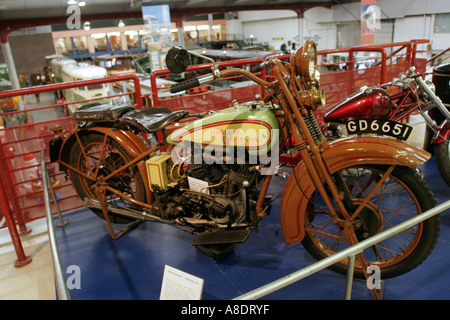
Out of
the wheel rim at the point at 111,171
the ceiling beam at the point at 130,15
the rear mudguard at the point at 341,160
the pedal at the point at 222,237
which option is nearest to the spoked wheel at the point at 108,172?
the wheel rim at the point at 111,171

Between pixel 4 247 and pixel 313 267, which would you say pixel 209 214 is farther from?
pixel 4 247

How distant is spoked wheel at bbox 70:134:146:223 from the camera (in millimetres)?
2869

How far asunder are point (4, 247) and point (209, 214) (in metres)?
1.98

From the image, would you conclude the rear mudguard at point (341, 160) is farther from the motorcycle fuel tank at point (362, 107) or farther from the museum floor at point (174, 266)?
the motorcycle fuel tank at point (362, 107)

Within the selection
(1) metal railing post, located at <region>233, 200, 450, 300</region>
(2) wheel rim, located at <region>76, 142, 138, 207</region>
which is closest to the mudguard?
(2) wheel rim, located at <region>76, 142, 138, 207</region>

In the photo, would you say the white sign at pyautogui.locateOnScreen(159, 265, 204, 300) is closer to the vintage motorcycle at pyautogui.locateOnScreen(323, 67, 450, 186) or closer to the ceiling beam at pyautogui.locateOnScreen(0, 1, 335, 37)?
the vintage motorcycle at pyautogui.locateOnScreen(323, 67, 450, 186)

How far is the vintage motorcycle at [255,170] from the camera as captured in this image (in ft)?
6.70

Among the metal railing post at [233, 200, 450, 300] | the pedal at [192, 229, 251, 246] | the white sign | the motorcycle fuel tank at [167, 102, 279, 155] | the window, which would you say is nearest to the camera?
the metal railing post at [233, 200, 450, 300]

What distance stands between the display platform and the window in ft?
43.4

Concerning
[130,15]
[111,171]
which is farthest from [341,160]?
[130,15]

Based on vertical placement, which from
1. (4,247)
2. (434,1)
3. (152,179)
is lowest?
(4,247)

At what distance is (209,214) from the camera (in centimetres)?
254

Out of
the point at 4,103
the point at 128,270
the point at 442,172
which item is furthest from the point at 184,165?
the point at 4,103
